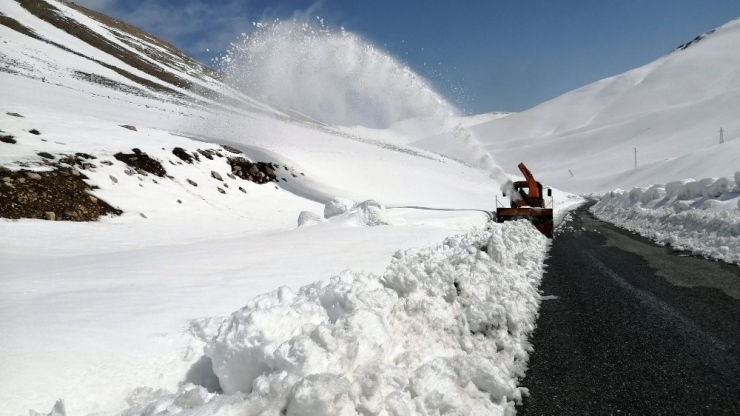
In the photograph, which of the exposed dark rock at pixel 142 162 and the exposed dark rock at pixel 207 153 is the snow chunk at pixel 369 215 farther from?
the exposed dark rock at pixel 207 153

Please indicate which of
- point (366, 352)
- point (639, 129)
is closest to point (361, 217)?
point (366, 352)

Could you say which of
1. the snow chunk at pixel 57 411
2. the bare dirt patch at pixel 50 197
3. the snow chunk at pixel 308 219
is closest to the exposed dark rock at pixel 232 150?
the bare dirt patch at pixel 50 197

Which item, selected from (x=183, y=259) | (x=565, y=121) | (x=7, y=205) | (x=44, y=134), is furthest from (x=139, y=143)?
(x=565, y=121)

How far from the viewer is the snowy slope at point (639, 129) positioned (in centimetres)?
7394

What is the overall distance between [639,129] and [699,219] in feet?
422

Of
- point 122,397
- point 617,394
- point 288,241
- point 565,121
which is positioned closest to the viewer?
point 122,397

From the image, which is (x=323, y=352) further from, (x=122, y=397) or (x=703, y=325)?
(x=703, y=325)

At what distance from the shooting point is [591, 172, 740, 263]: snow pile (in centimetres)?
933

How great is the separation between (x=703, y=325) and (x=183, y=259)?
661 cm

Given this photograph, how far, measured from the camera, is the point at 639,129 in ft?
397

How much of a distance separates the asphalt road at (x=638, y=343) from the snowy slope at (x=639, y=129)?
4623cm

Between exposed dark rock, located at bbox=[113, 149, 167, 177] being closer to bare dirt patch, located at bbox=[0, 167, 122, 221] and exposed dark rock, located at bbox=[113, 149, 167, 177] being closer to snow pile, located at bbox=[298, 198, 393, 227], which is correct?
bare dirt patch, located at bbox=[0, 167, 122, 221]

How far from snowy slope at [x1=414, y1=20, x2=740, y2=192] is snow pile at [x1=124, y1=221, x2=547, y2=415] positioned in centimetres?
5008

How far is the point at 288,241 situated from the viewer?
346 inches
